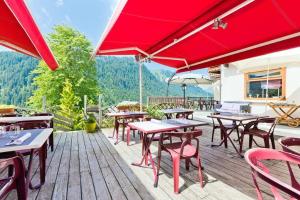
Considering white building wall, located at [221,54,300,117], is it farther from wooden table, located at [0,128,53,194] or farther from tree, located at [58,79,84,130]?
wooden table, located at [0,128,53,194]

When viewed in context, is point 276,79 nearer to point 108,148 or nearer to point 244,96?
point 244,96

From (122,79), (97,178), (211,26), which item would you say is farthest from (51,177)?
(122,79)

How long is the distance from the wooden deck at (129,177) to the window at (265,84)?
5728 mm

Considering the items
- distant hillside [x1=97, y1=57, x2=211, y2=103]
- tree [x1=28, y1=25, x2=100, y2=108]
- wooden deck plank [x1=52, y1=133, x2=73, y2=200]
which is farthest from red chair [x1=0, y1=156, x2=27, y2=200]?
distant hillside [x1=97, y1=57, x2=211, y2=103]

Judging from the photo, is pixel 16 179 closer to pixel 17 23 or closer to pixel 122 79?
pixel 17 23

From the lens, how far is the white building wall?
8117 mm

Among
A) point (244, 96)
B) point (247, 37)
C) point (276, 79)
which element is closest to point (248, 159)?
point (247, 37)

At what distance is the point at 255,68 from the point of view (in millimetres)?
9695

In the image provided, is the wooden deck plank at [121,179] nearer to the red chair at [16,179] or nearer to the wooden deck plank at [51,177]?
the wooden deck plank at [51,177]

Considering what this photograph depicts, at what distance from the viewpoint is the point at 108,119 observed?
29.5 feet

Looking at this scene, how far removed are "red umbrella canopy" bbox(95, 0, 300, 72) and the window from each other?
221 inches

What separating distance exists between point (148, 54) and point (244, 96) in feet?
23.2

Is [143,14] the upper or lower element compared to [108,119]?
upper

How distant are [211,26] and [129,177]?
2.78 m
